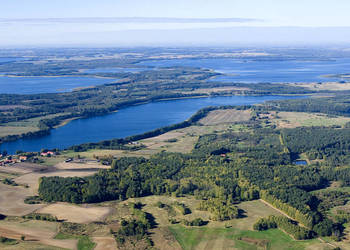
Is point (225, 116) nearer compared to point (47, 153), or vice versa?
point (47, 153)

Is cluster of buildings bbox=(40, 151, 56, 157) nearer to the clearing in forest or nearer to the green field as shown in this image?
the green field

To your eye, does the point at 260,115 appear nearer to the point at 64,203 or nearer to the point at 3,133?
the point at 3,133

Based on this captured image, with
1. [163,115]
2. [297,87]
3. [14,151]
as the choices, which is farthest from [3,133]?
[297,87]

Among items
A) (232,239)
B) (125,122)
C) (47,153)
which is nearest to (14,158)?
(47,153)

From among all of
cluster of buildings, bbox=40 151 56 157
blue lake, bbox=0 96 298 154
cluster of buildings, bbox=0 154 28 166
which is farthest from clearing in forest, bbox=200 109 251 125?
cluster of buildings, bbox=0 154 28 166

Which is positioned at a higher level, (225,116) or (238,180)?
(225,116)

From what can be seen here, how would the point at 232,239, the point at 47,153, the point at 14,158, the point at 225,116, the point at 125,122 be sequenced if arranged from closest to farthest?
1. the point at 232,239
2. the point at 14,158
3. the point at 47,153
4. the point at 125,122
5. the point at 225,116

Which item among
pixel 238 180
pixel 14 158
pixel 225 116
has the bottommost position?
pixel 14 158

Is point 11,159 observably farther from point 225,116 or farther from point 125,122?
point 225,116
